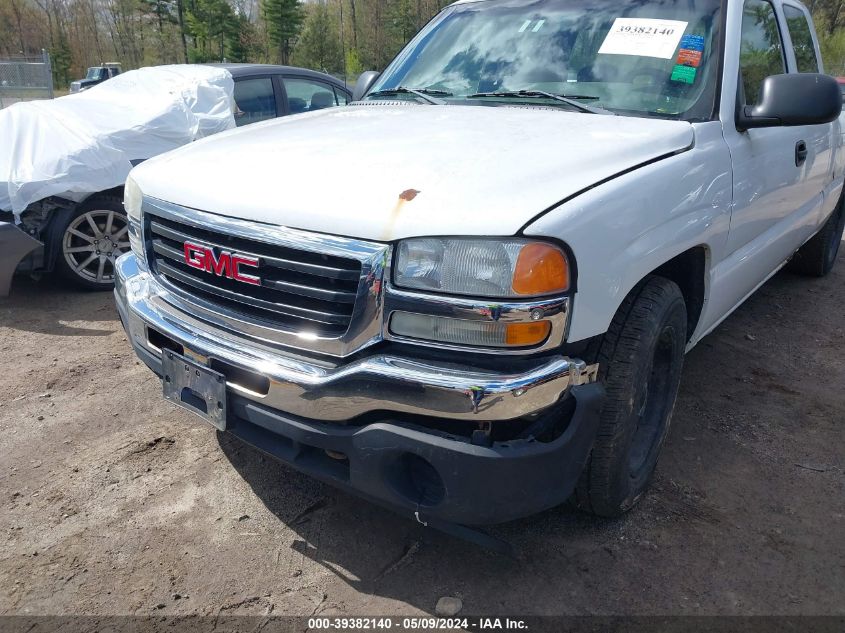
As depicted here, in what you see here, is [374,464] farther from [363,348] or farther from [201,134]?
[201,134]

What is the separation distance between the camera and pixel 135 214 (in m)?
2.62

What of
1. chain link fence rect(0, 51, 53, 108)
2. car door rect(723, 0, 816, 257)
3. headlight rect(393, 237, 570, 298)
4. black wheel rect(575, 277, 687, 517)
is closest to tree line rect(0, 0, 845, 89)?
chain link fence rect(0, 51, 53, 108)

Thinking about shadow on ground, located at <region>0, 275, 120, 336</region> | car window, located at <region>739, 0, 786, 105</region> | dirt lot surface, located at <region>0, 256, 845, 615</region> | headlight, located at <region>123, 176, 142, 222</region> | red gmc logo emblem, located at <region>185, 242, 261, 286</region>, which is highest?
car window, located at <region>739, 0, 786, 105</region>

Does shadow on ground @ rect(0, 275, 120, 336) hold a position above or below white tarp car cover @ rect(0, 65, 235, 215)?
below

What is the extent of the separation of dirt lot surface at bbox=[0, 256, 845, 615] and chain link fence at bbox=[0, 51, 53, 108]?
1719 centimetres

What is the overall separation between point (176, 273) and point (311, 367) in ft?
2.48

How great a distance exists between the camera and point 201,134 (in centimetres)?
554

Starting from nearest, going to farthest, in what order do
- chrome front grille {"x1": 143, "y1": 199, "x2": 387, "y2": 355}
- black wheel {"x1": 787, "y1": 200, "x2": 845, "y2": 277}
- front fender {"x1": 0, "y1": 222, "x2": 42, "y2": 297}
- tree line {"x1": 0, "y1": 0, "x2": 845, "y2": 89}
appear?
chrome front grille {"x1": 143, "y1": 199, "x2": 387, "y2": 355} < front fender {"x1": 0, "y1": 222, "x2": 42, "y2": 297} < black wheel {"x1": 787, "y1": 200, "x2": 845, "y2": 277} < tree line {"x1": 0, "y1": 0, "x2": 845, "y2": 89}

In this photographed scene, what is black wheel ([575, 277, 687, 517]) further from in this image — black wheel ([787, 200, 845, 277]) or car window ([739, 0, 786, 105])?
black wheel ([787, 200, 845, 277])

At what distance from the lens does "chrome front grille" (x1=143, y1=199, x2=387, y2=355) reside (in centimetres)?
188

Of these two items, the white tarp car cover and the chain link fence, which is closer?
the white tarp car cover

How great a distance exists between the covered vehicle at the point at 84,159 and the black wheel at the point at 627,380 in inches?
159

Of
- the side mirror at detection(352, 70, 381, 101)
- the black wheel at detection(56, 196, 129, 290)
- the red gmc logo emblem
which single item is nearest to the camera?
the red gmc logo emblem

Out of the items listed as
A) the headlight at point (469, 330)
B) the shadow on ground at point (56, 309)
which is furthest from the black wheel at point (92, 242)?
the headlight at point (469, 330)
